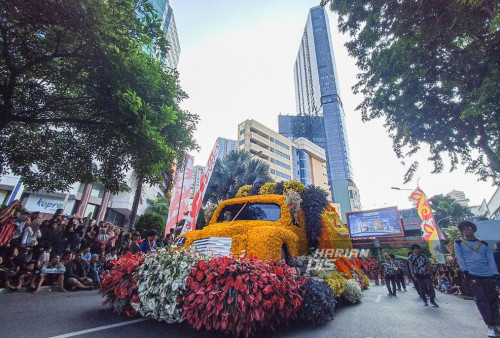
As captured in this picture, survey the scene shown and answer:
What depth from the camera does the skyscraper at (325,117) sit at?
3414 inches

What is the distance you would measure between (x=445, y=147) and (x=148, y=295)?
13.8 metres

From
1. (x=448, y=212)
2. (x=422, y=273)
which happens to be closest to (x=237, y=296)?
(x=422, y=273)

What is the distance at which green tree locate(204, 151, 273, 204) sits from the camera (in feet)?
59.3

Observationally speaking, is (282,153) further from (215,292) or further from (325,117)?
(215,292)

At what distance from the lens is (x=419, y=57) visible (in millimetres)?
8266

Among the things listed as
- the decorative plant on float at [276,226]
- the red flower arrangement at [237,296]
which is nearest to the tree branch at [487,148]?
the decorative plant on float at [276,226]

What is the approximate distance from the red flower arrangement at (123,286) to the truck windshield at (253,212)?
98.1 inches

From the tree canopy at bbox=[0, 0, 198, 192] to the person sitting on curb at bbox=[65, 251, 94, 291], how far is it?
247cm

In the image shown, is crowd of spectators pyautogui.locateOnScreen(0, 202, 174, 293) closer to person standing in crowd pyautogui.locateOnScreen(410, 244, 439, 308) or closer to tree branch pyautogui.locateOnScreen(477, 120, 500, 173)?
person standing in crowd pyautogui.locateOnScreen(410, 244, 439, 308)

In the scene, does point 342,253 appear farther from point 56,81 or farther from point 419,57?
point 56,81

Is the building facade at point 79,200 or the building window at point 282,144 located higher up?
the building window at point 282,144

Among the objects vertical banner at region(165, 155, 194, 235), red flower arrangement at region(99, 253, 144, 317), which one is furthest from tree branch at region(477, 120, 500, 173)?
red flower arrangement at region(99, 253, 144, 317)

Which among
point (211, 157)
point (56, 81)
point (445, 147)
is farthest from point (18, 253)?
point (445, 147)

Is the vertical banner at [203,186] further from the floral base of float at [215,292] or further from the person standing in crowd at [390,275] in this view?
the person standing in crowd at [390,275]
